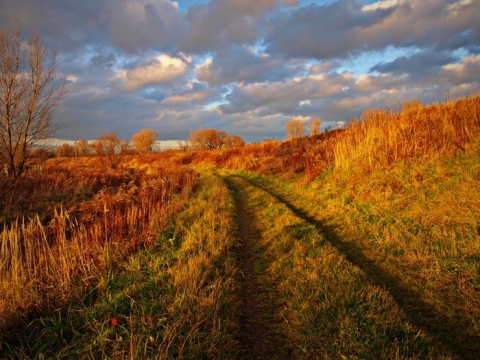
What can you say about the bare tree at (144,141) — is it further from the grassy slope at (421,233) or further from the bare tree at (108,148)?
the grassy slope at (421,233)

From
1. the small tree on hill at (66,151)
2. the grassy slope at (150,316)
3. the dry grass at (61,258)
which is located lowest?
the grassy slope at (150,316)

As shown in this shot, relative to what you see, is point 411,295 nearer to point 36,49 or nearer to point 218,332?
point 218,332

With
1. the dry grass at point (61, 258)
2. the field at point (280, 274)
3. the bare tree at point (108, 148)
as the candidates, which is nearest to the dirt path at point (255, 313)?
the field at point (280, 274)

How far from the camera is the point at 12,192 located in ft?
38.4

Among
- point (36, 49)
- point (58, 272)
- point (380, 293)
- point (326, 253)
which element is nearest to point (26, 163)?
point (36, 49)

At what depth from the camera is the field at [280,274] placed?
3.45m

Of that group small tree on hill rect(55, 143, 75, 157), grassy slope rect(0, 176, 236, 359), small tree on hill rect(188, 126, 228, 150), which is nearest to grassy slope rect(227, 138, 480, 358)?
grassy slope rect(0, 176, 236, 359)

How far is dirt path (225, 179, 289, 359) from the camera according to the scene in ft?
11.2

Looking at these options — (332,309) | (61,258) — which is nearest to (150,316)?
(61,258)

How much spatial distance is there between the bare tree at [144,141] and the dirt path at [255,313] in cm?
6697

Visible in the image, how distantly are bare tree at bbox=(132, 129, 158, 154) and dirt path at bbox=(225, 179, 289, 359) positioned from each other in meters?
67.0

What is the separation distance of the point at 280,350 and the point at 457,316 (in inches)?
95.6

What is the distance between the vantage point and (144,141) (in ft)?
226

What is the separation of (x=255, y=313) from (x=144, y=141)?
6974cm
